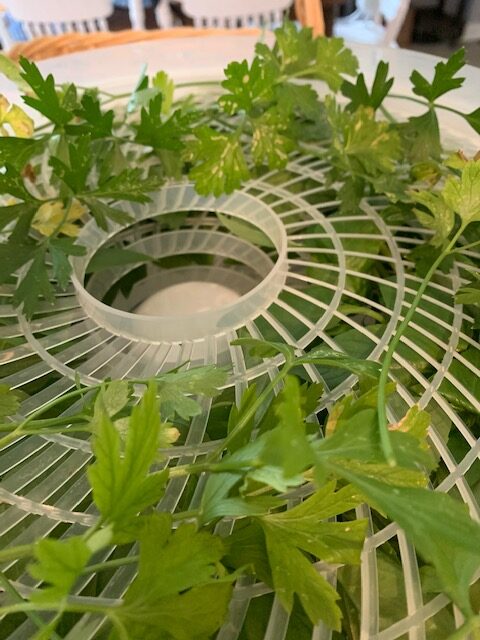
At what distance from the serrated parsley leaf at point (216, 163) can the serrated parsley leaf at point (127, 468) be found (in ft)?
0.88

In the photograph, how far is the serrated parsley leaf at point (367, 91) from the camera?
0.51 m

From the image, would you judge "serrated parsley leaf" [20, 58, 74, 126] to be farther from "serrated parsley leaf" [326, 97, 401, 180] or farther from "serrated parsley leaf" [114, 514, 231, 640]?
"serrated parsley leaf" [114, 514, 231, 640]

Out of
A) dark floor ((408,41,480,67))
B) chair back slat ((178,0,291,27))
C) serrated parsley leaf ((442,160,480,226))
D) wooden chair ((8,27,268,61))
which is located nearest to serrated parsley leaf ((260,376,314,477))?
serrated parsley leaf ((442,160,480,226))

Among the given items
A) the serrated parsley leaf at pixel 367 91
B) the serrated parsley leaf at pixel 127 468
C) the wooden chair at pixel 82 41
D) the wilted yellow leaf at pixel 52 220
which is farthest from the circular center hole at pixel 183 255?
the wooden chair at pixel 82 41

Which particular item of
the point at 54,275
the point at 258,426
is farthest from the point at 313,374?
the point at 54,275

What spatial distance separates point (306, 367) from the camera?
410mm

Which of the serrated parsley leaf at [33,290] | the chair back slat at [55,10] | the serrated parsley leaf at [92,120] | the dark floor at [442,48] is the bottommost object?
the dark floor at [442,48]

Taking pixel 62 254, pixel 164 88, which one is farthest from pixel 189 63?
pixel 62 254

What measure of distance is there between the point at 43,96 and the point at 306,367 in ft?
Result: 0.86

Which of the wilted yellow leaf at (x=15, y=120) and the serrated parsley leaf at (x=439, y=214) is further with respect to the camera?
the wilted yellow leaf at (x=15, y=120)

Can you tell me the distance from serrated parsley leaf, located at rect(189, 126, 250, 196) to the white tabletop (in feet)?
0.68

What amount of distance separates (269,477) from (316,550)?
6 cm

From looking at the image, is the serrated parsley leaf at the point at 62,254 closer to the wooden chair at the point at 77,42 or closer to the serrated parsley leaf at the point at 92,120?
the serrated parsley leaf at the point at 92,120

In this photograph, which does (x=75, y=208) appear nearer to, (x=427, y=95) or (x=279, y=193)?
(x=279, y=193)
